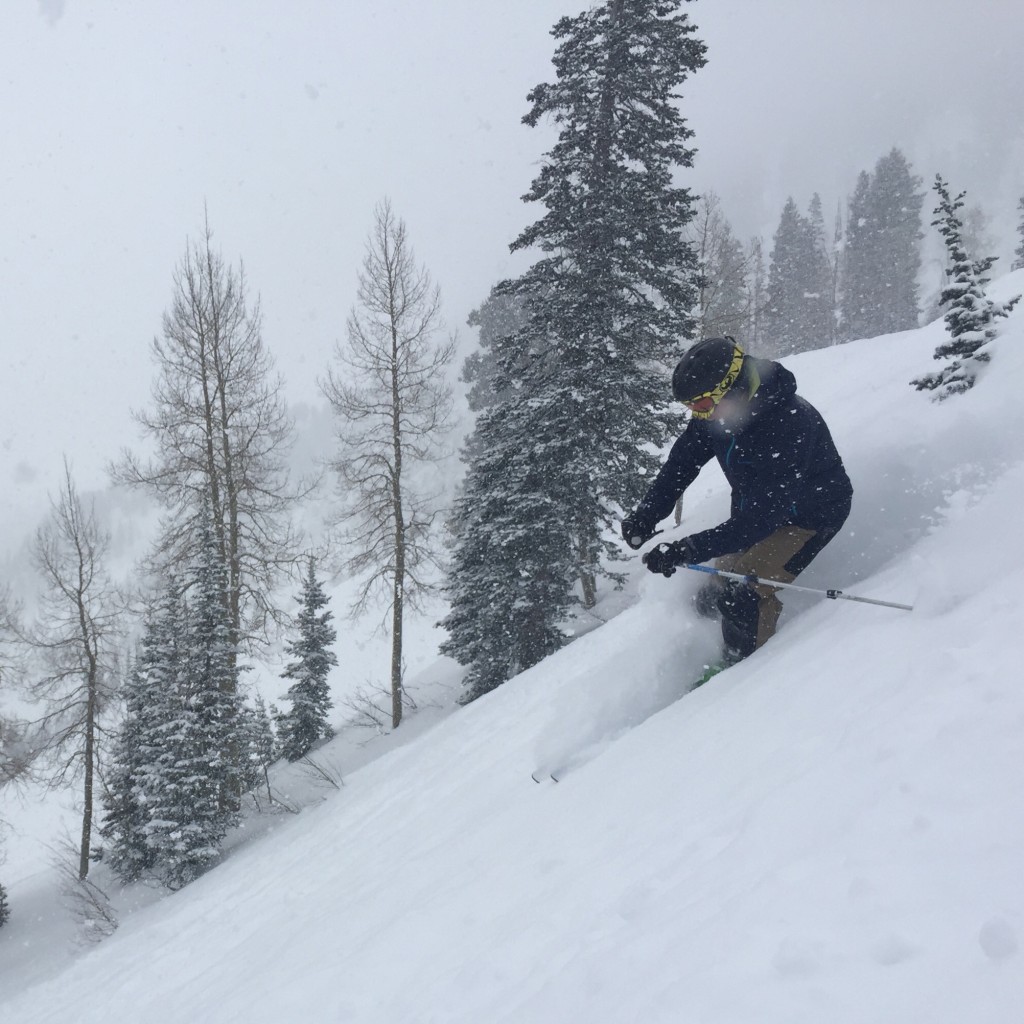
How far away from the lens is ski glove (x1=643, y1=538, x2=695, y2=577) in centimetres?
402

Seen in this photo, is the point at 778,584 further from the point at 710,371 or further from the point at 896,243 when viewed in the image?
the point at 896,243

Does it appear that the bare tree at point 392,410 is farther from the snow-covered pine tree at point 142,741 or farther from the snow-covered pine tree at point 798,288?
the snow-covered pine tree at point 798,288

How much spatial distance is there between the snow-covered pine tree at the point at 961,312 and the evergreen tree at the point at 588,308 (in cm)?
712

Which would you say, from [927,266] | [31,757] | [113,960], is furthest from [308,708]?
[927,266]

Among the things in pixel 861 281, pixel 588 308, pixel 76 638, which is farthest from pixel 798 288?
pixel 76 638

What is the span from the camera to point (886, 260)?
139 ft

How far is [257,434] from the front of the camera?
14.7 metres

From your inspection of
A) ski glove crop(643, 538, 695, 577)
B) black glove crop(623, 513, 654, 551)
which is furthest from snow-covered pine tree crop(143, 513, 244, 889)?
ski glove crop(643, 538, 695, 577)

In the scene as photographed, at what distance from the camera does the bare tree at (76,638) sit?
15.6 meters

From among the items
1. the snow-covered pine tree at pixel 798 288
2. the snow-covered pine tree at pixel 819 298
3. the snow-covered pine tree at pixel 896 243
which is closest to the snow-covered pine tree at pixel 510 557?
the snow-covered pine tree at pixel 798 288

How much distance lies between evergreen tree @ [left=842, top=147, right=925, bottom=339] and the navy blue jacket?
149 feet

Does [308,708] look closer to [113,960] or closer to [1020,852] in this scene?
[113,960]

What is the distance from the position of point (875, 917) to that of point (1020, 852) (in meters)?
0.41

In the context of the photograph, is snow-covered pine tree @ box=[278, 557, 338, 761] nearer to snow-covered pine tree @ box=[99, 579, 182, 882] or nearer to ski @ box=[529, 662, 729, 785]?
snow-covered pine tree @ box=[99, 579, 182, 882]
